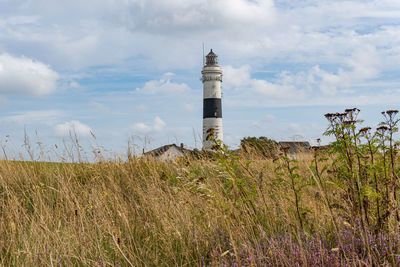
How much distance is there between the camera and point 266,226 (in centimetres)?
388

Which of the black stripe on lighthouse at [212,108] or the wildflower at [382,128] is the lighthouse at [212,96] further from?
the wildflower at [382,128]

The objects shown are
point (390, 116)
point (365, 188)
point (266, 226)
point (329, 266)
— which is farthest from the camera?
point (266, 226)

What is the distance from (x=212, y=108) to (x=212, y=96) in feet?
4.84

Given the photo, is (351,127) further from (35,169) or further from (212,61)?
(212,61)

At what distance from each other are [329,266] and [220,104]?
102ft

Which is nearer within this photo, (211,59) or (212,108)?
(212,108)

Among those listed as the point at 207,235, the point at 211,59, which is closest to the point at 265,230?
the point at 207,235

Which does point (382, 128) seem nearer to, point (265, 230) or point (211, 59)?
point (265, 230)

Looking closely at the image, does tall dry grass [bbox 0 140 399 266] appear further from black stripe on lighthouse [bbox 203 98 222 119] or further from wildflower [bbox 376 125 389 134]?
black stripe on lighthouse [bbox 203 98 222 119]

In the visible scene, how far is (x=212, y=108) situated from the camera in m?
32.5

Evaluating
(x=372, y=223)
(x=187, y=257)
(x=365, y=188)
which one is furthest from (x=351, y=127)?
(x=187, y=257)

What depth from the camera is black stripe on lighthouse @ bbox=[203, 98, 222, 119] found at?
32.3 m

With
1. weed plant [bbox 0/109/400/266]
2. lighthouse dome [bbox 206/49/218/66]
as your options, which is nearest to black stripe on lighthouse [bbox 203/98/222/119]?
lighthouse dome [bbox 206/49/218/66]

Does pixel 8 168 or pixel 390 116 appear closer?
pixel 390 116
